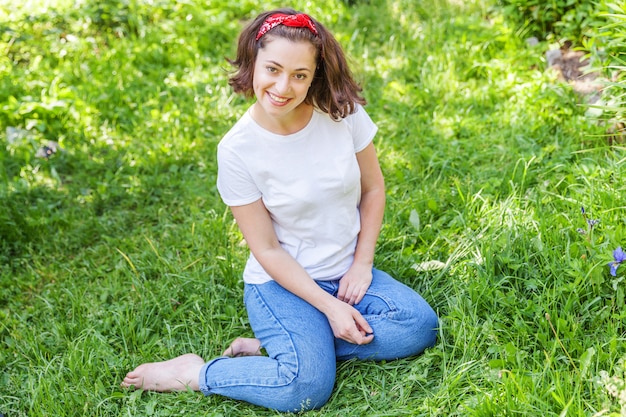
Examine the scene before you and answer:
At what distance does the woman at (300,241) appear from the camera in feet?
7.77

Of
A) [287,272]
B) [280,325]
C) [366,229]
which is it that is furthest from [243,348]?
[366,229]

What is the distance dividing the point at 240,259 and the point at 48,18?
3.22 meters

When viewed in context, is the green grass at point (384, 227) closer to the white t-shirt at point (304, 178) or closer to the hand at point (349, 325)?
the hand at point (349, 325)

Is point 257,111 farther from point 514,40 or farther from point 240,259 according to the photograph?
point 514,40

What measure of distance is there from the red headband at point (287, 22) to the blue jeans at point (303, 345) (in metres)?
0.93

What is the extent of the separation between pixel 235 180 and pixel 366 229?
1.83ft

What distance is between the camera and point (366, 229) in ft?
8.79

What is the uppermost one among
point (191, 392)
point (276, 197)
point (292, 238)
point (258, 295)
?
point (276, 197)

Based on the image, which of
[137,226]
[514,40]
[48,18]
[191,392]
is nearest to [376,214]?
[191,392]

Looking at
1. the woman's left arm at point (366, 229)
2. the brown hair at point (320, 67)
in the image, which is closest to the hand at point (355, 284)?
the woman's left arm at point (366, 229)

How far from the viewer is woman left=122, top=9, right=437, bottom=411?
237 cm

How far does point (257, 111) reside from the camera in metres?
2.48

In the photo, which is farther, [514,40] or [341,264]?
[514,40]

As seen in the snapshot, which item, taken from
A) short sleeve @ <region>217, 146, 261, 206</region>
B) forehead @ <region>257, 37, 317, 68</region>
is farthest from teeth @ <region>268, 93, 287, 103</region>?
short sleeve @ <region>217, 146, 261, 206</region>
